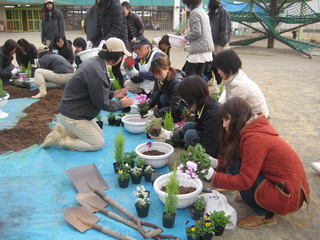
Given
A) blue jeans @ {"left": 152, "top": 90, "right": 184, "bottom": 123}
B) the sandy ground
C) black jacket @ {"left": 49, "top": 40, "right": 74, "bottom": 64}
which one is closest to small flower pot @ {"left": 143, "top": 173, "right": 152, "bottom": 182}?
the sandy ground

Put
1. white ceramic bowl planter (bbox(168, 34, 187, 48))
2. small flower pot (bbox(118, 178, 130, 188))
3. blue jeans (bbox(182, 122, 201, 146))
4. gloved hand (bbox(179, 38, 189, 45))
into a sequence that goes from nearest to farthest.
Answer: small flower pot (bbox(118, 178, 130, 188)) < blue jeans (bbox(182, 122, 201, 146)) < gloved hand (bbox(179, 38, 189, 45)) < white ceramic bowl planter (bbox(168, 34, 187, 48))

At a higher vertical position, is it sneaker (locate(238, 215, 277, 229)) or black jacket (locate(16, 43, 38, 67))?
black jacket (locate(16, 43, 38, 67))

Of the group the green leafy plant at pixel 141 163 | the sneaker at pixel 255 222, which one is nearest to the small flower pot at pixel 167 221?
the sneaker at pixel 255 222

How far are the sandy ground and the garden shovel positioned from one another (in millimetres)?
848

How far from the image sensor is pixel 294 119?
484cm

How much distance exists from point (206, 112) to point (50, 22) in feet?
17.4

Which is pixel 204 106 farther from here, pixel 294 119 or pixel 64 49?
pixel 64 49

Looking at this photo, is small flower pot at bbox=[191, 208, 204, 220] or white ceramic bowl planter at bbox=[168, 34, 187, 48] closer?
small flower pot at bbox=[191, 208, 204, 220]

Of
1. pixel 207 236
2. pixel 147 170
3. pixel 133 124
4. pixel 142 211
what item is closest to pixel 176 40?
pixel 133 124

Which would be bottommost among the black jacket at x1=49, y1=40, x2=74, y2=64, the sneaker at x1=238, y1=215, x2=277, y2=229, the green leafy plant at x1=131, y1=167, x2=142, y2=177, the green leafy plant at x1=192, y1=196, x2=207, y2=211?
the sneaker at x1=238, y1=215, x2=277, y2=229

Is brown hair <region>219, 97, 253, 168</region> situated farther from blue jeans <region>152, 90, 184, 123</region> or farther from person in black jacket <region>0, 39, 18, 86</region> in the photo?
person in black jacket <region>0, 39, 18, 86</region>

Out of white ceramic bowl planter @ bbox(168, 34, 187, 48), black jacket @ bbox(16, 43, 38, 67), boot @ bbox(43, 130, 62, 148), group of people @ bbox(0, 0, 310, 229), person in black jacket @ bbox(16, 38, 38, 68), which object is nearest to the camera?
group of people @ bbox(0, 0, 310, 229)

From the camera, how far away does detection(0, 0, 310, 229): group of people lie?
2.11m

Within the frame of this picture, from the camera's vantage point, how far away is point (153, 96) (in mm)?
4551
